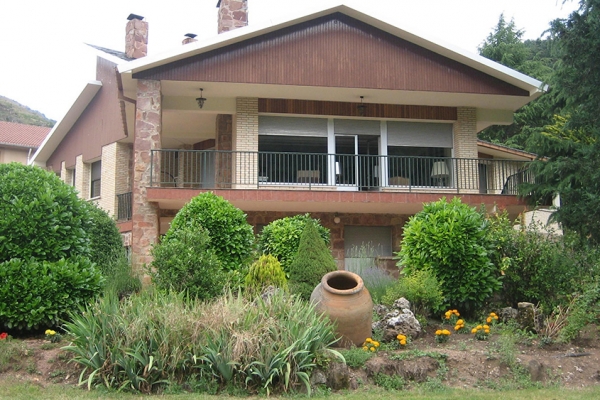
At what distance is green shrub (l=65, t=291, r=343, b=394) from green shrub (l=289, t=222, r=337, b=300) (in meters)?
2.25

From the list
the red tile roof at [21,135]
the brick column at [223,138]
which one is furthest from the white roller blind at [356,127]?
the red tile roof at [21,135]

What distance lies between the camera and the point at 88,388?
25.1 ft

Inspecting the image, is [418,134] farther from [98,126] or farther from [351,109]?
[98,126]

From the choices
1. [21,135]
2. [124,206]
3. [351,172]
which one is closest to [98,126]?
[124,206]

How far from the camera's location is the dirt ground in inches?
324

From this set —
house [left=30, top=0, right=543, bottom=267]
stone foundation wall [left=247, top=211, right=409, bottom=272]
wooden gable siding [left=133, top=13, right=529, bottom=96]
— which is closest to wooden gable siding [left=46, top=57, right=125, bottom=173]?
house [left=30, top=0, right=543, bottom=267]

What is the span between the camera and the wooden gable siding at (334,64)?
15.7m

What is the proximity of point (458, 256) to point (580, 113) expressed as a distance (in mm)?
4216

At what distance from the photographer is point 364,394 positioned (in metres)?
7.81

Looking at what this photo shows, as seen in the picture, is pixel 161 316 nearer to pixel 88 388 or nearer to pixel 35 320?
pixel 88 388

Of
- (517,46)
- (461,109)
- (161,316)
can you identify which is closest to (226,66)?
(461,109)


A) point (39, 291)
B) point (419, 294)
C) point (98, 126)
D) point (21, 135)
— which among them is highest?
point (21, 135)

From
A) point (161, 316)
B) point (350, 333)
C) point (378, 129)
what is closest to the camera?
point (161, 316)

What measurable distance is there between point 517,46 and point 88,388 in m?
30.3
